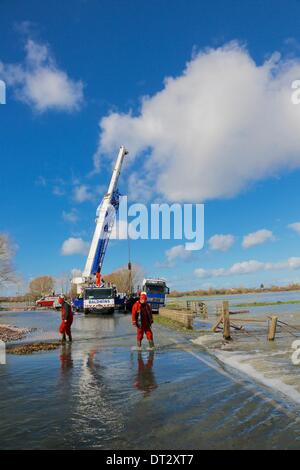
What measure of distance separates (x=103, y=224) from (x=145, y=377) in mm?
35150

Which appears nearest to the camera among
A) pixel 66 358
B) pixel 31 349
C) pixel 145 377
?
pixel 145 377

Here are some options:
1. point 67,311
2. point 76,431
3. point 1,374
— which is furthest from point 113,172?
point 76,431

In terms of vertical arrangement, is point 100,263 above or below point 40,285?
above

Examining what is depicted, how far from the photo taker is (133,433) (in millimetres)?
5621

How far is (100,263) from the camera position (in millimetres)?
44312

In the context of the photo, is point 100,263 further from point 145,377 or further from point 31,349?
point 145,377

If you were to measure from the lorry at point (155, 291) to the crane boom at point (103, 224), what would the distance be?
642cm

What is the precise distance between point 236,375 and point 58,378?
13.3ft

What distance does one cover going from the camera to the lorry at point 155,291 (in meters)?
40.3
